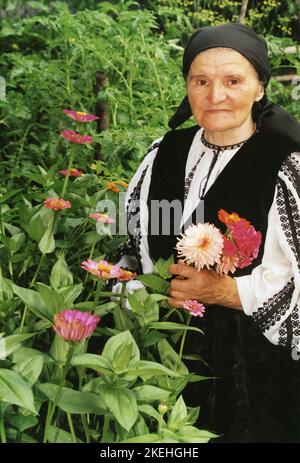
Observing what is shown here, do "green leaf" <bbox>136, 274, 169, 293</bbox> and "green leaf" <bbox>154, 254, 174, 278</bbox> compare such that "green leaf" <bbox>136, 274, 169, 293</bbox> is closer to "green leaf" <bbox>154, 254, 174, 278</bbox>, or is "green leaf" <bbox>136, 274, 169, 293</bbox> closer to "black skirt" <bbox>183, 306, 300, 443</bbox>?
"green leaf" <bbox>154, 254, 174, 278</bbox>

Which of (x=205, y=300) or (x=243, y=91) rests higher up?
(x=243, y=91)

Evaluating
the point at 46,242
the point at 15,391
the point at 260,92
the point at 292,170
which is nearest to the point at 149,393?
the point at 15,391

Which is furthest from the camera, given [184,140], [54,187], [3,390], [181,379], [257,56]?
[54,187]

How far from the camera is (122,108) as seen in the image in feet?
9.83

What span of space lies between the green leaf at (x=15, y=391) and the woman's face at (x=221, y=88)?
0.79m

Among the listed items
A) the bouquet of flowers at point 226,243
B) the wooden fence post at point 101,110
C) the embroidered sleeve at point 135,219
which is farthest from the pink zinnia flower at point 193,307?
the wooden fence post at point 101,110

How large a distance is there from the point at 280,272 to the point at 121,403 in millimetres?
641

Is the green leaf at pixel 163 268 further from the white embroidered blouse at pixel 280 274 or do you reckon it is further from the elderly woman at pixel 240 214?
the white embroidered blouse at pixel 280 274

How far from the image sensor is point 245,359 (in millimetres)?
1778

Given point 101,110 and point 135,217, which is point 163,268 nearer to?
point 135,217

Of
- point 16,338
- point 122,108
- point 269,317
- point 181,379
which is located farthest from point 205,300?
point 122,108

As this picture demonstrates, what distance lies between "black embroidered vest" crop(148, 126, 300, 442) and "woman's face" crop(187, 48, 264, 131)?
0.11 metres
